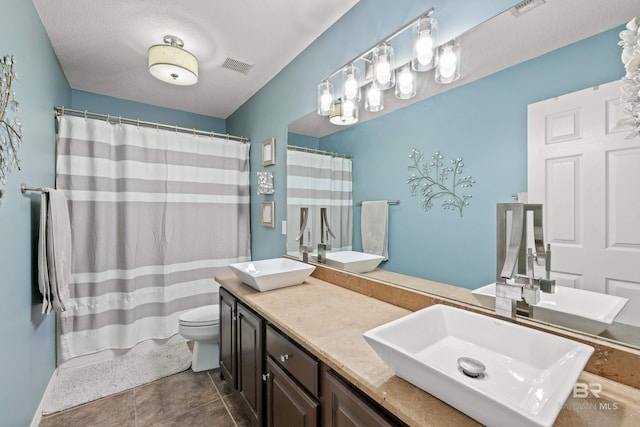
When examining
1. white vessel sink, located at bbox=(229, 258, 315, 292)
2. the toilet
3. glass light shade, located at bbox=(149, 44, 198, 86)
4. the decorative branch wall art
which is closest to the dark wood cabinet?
white vessel sink, located at bbox=(229, 258, 315, 292)

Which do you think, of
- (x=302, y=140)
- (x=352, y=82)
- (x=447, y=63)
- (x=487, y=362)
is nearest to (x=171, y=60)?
(x=302, y=140)

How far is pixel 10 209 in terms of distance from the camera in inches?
51.8

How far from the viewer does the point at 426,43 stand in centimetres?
126

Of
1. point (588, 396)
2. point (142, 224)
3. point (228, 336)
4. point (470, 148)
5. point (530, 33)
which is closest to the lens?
point (588, 396)

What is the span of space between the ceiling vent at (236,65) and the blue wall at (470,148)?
4.60 feet

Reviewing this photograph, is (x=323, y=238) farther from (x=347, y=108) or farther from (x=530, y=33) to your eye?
(x=530, y=33)

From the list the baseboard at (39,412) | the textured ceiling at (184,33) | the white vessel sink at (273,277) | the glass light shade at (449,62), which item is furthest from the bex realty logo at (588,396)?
the baseboard at (39,412)

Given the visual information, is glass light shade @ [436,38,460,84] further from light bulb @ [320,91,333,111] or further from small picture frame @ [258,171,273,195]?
small picture frame @ [258,171,273,195]

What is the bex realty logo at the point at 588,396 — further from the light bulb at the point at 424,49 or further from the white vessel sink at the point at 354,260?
the light bulb at the point at 424,49

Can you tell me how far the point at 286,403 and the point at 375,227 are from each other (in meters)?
0.92

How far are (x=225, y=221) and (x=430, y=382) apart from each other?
8.46 ft

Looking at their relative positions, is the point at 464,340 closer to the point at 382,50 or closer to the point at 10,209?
the point at 382,50

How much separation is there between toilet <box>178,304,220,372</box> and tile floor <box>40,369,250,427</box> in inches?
6.4

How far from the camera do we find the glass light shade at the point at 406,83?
1345 millimetres
